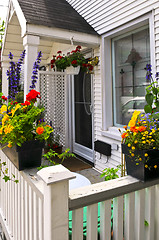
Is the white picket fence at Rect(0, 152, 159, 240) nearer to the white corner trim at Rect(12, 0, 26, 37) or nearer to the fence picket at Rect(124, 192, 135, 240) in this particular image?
the fence picket at Rect(124, 192, 135, 240)

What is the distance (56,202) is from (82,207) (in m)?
0.16

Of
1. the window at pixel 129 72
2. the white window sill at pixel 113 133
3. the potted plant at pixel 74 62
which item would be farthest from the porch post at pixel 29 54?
the white window sill at pixel 113 133

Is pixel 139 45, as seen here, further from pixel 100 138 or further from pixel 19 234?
pixel 19 234

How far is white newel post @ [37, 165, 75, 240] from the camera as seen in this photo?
846mm

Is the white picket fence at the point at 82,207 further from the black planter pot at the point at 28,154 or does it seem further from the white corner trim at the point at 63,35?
the white corner trim at the point at 63,35

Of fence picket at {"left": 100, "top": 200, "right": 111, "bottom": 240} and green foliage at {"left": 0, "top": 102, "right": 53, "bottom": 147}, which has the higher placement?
green foliage at {"left": 0, "top": 102, "right": 53, "bottom": 147}

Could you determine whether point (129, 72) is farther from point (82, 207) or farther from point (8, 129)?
point (82, 207)

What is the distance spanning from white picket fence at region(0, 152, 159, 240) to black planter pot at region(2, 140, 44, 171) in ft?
0.19

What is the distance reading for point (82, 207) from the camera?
3.14 ft

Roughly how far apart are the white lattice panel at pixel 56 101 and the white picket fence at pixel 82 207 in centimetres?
372

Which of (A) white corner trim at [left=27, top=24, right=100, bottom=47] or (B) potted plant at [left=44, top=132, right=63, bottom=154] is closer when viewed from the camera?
(A) white corner trim at [left=27, top=24, right=100, bottom=47]

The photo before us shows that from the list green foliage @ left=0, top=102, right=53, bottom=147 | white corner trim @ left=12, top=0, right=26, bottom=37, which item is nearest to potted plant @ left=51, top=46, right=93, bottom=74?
white corner trim @ left=12, top=0, right=26, bottom=37

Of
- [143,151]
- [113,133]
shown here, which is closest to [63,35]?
[113,133]

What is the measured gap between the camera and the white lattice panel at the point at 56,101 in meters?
5.05
